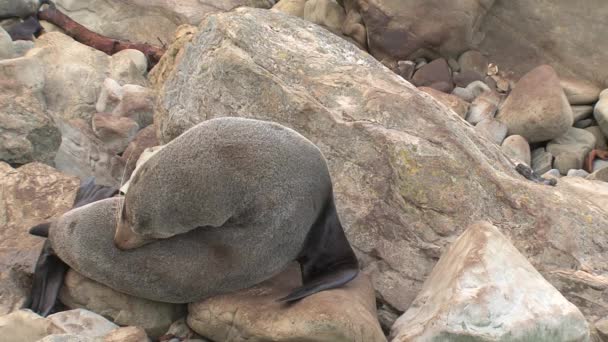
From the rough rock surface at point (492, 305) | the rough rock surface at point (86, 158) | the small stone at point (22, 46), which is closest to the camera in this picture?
the rough rock surface at point (492, 305)

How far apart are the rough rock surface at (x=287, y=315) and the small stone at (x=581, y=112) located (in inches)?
213

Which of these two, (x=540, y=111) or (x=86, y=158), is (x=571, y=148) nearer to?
(x=540, y=111)

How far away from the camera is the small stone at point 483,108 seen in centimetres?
873

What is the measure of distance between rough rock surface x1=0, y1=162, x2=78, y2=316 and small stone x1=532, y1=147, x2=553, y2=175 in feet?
16.0

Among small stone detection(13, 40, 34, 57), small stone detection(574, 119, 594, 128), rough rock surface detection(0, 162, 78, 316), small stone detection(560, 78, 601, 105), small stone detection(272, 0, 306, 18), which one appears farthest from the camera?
small stone detection(272, 0, 306, 18)

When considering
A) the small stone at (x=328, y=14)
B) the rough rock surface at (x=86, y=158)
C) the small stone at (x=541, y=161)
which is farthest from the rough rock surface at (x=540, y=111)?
the rough rock surface at (x=86, y=158)

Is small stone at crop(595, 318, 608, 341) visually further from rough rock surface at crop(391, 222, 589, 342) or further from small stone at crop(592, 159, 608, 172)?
small stone at crop(592, 159, 608, 172)

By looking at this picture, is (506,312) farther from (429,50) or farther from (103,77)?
(429,50)

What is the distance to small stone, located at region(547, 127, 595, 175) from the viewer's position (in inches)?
323

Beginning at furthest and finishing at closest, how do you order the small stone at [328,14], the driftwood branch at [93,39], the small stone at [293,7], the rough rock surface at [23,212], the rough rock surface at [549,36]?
the small stone at [293,7]
the small stone at [328,14]
the driftwood branch at [93,39]
the rough rock surface at [549,36]
the rough rock surface at [23,212]

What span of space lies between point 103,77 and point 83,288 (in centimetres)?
425

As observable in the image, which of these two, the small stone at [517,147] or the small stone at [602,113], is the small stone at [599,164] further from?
the small stone at [517,147]

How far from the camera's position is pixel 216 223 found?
4.02 metres

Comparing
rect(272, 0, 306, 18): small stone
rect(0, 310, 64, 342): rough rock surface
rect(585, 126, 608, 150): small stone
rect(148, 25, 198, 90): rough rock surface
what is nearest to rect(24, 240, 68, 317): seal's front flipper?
rect(0, 310, 64, 342): rough rock surface
